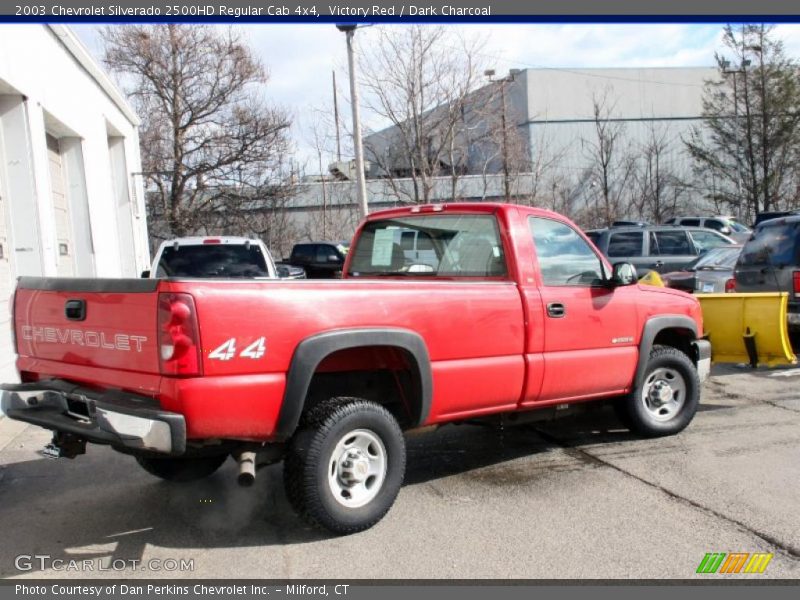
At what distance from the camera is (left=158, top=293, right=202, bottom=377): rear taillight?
3.63 metres

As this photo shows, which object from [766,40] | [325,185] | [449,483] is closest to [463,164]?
[325,185]

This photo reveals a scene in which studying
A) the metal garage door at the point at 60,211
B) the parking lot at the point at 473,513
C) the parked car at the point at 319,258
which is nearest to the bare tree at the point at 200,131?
the parked car at the point at 319,258

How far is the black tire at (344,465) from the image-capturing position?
4.12 m

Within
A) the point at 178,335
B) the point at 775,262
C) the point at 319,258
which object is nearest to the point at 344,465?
the point at 178,335

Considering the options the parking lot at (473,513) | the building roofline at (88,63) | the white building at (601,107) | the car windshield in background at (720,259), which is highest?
the white building at (601,107)

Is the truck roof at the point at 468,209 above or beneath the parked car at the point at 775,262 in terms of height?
above

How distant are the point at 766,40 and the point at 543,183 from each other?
1263 cm

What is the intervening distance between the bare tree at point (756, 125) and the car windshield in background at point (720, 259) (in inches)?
1069

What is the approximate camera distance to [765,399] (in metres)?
7.80

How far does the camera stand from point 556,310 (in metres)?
5.39

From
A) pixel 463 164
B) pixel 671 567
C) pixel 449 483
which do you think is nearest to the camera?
pixel 671 567

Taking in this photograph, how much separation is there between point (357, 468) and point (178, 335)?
4.55 feet

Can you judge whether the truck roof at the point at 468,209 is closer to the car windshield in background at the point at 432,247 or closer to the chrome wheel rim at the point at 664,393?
the car windshield in background at the point at 432,247

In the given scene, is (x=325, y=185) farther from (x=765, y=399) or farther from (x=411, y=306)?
(x=411, y=306)
